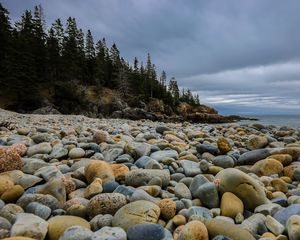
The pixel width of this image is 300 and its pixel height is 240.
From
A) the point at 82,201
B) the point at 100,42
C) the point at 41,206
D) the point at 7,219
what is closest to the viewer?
the point at 7,219

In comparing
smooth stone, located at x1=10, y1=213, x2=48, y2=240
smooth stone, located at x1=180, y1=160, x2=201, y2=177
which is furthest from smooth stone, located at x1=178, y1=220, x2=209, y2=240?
smooth stone, located at x1=180, y1=160, x2=201, y2=177

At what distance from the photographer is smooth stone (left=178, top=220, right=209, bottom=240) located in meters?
2.40

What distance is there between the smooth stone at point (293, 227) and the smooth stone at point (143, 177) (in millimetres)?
1558

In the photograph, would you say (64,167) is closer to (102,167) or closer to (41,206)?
(102,167)

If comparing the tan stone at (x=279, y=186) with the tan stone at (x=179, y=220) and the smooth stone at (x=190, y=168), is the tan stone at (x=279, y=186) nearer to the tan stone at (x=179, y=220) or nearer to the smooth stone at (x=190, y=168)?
the smooth stone at (x=190, y=168)

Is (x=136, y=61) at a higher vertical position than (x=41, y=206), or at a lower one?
higher

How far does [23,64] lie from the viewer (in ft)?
115

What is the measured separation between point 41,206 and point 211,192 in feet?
5.89

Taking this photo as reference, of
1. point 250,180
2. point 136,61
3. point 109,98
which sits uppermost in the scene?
point 136,61

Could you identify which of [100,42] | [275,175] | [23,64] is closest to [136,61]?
[100,42]

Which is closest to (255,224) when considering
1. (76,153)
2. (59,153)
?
(76,153)

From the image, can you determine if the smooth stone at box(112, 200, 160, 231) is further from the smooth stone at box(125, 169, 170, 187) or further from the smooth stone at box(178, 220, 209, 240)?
the smooth stone at box(125, 169, 170, 187)

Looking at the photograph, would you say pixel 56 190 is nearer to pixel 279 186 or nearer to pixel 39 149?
pixel 39 149

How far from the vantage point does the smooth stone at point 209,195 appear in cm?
328
